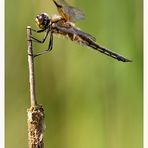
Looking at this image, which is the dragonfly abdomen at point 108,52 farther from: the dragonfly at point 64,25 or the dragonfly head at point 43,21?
the dragonfly head at point 43,21

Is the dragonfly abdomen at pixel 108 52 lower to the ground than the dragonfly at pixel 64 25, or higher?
lower

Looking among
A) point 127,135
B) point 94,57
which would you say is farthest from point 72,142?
point 94,57

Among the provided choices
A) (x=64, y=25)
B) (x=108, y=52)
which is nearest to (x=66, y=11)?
(x=64, y=25)

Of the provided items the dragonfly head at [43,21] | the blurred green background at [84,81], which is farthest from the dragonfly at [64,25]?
the blurred green background at [84,81]

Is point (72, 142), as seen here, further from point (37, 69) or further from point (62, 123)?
point (37, 69)

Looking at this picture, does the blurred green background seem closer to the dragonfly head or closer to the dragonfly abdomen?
the dragonfly abdomen

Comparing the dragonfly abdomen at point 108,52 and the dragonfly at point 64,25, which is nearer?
the dragonfly at point 64,25

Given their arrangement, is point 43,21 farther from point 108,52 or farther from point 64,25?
point 108,52

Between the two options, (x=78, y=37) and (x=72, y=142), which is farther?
(x=72, y=142)
